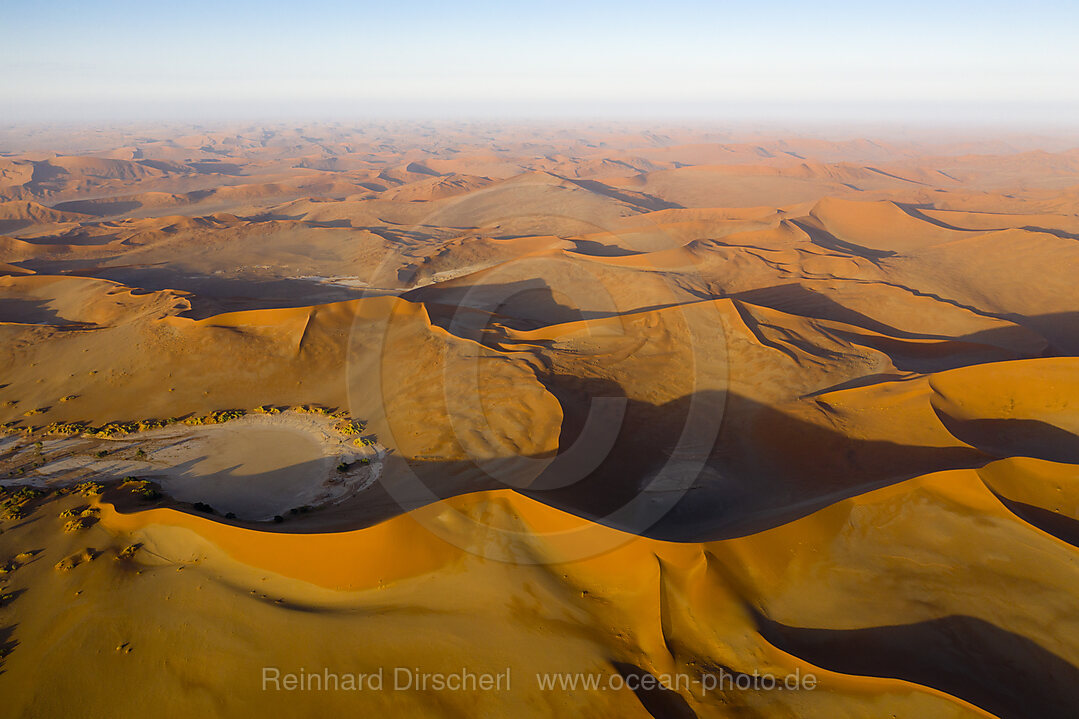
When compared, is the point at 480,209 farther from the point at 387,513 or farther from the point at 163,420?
the point at 387,513


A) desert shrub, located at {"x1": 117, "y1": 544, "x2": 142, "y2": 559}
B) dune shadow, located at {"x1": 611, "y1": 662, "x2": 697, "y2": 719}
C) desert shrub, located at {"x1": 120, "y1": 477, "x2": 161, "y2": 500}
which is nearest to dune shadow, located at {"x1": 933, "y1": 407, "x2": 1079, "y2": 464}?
dune shadow, located at {"x1": 611, "y1": 662, "x2": 697, "y2": 719}

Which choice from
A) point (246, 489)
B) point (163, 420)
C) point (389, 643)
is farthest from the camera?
point (163, 420)

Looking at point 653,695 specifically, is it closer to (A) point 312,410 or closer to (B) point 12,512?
(A) point 312,410

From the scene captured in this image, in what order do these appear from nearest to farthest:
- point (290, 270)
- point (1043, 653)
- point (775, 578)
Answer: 1. point (1043, 653)
2. point (775, 578)
3. point (290, 270)

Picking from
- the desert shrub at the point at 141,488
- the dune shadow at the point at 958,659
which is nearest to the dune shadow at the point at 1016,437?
the dune shadow at the point at 958,659

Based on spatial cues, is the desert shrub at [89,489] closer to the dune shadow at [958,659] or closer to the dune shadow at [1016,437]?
the dune shadow at [958,659]

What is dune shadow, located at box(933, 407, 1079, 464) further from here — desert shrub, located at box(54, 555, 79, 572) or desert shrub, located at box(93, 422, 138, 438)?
desert shrub, located at box(93, 422, 138, 438)

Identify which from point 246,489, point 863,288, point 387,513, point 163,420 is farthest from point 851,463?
point 163,420

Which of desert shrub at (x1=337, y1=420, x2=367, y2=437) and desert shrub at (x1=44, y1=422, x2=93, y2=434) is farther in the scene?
desert shrub at (x1=337, y1=420, x2=367, y2=437)
